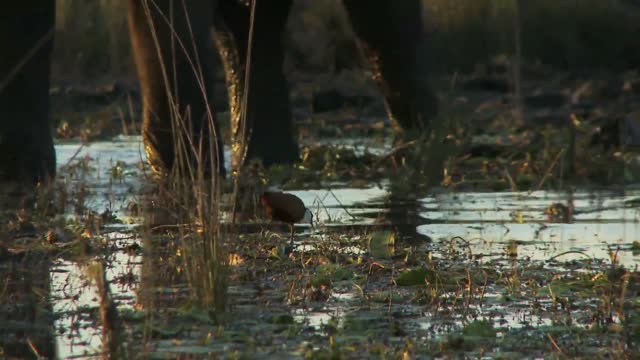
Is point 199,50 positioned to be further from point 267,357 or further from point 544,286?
point 267,357

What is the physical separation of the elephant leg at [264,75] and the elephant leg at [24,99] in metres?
1.69

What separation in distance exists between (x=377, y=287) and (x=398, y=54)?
5591 mm

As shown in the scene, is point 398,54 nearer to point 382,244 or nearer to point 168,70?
point 168,70

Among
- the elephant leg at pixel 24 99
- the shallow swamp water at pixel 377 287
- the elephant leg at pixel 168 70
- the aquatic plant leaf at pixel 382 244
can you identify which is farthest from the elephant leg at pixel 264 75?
the aquatic plant leaf at pixel 382 244

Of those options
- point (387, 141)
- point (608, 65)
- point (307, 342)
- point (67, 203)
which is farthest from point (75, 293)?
point (608, 65)

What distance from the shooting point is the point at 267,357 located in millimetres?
5645

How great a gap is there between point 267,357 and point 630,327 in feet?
3.70

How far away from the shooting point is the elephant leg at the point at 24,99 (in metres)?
10.2

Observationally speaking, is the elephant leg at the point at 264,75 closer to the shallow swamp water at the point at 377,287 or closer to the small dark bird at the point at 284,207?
the shallow swamp water at the point at 377,287

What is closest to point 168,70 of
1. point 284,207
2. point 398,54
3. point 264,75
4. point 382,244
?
point 264,75

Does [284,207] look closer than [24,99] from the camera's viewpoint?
Yes

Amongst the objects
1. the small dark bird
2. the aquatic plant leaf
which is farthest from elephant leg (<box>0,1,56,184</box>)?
the aquatic plant leaf

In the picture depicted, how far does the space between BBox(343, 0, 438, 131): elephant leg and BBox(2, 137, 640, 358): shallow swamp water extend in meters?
2.70

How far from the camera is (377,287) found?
7004mm
